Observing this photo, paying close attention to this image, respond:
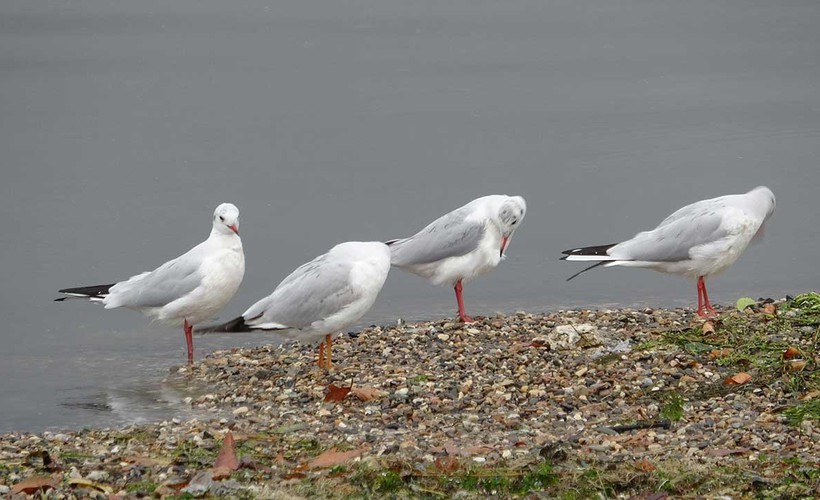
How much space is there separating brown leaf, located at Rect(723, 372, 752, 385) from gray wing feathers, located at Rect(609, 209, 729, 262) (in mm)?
1983

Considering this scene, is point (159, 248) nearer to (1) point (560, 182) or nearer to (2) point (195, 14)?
(1) point (560, 182)

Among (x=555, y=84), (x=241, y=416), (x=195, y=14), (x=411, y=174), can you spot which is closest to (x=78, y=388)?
(x=241, y=416)

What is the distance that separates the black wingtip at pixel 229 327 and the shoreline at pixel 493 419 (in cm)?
24

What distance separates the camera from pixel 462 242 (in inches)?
301

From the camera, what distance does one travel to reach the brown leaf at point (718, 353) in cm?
598

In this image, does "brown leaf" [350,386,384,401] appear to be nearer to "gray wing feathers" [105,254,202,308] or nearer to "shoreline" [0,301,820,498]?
"shoreline" [0,301,820,498]

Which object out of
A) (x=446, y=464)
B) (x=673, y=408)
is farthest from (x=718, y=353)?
(x=446, y=464)

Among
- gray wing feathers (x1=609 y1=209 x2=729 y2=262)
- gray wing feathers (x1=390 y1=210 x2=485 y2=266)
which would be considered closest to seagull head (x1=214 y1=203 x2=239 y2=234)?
gray wing feathers (x1=390 y1=210 x2=485 y2=266)

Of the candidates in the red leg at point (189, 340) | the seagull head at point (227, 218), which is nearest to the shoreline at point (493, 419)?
the red leg at point (189, 340)

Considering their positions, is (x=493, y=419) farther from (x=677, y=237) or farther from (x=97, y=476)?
(x=677, y=237)

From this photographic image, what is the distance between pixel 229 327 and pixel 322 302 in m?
0.51

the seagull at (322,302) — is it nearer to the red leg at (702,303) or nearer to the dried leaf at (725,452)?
the red leg at (702,303)

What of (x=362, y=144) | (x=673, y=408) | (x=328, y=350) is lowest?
(x=673, y=408)

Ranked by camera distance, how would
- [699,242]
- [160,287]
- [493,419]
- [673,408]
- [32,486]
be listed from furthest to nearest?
[699,242] < [160,287] < [493,419] < [673,408] < [32,486]
